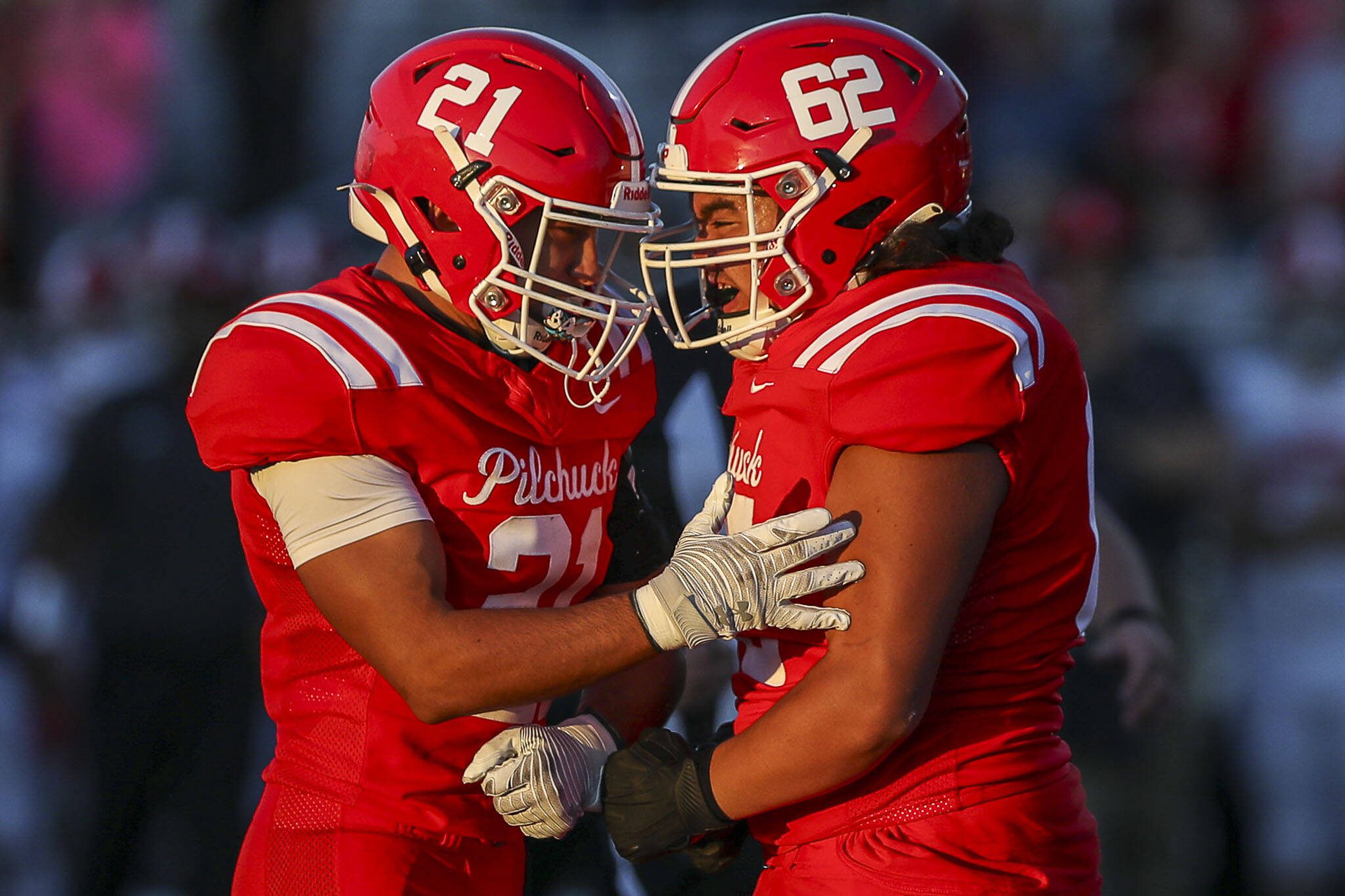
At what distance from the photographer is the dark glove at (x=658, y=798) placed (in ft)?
6.50

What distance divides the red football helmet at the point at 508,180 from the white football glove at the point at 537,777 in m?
0.52

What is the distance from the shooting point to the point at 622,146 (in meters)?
2.27

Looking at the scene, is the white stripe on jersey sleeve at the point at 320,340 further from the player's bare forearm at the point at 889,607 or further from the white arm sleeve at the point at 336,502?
the player's bare forearm at the point at 889,607

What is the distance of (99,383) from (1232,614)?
4.27 metres

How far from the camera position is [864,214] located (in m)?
2.11

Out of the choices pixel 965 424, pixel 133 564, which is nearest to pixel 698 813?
pixel 965 424

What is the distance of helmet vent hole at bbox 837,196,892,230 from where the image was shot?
6.89 ft

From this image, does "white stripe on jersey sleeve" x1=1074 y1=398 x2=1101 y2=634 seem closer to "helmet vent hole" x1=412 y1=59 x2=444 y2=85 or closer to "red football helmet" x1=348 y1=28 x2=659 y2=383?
"red football helmet" x1=348 y1=28 x2=659 y2=383

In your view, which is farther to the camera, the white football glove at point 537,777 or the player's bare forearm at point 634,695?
the player's bare forearm at point 634,695

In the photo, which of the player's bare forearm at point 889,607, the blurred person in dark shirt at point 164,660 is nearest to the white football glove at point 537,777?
the player's bare forearm at point 889,607

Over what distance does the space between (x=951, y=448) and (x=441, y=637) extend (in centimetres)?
70

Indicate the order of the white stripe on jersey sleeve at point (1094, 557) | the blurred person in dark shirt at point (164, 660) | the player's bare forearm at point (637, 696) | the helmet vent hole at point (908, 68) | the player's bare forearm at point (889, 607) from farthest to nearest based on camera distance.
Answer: the blurred person in dark shirt at point (164, 660)
the player's bare forearm at point (637, 696)
the helmet vent hole at point (908, 68)
the white stripe on jersey sleeve at point (1094, 557)
the player's bare forearm at point (889, 607)

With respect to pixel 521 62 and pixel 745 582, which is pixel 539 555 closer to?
pixel 745 582

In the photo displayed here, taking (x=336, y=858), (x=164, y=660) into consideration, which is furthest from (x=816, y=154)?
(x=164, y=660)
